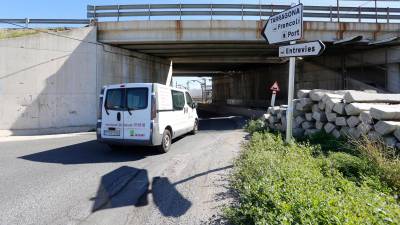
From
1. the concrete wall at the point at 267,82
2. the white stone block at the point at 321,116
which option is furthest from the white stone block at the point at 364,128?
the concrete wall at the point at 267,82

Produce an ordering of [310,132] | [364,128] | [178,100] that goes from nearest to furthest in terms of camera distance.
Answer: [364,128] < [310,132] < [178,100]

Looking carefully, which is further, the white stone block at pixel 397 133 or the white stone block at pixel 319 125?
the white stone block at pixel 319 125

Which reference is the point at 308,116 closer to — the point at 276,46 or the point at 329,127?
the point at 329,127

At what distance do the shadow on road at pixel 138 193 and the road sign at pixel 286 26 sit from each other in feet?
10.4

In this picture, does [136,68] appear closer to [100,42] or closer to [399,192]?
[100,42]

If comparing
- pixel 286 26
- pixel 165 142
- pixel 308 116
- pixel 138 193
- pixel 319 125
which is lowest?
pixel 138 193

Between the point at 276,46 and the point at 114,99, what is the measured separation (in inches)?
527

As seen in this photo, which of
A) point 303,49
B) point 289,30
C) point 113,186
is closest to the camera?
point 113,186

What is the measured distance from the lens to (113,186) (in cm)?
571

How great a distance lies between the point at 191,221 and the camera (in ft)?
13.4

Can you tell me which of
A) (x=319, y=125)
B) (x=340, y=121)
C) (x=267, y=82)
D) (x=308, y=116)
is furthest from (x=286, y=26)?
(x=267, y=82)

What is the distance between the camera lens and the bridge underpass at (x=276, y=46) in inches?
674

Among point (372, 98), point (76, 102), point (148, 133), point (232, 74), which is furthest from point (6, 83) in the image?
point (232, 74)

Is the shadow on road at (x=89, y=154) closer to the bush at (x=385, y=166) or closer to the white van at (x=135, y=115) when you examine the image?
the white van at (x=135, y=115)
